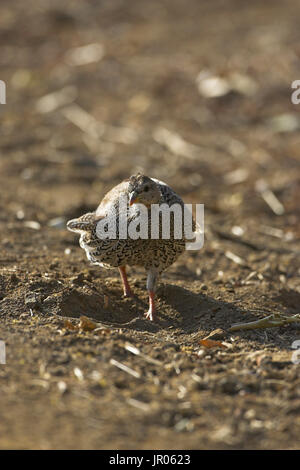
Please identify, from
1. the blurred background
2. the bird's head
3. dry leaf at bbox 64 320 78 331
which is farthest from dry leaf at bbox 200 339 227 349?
the blurred background

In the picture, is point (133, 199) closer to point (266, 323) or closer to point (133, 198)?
point (133, 198)

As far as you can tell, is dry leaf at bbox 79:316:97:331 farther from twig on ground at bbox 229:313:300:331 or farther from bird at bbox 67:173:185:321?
twig on ground at bbox 229:313:300:331

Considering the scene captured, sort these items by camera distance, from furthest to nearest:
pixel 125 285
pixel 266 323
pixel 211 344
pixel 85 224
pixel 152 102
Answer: pixel 152 102 → pixel 125 285 → pixel 85 224 → pixel 266 323 → pixel 211 344

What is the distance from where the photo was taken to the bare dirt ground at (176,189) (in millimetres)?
4066

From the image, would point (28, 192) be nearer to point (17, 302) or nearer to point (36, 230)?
point (36, 230)

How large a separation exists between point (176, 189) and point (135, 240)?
387 cm

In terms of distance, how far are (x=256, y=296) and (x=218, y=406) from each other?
7.10 ft

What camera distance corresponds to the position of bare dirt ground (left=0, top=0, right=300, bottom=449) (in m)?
4.07

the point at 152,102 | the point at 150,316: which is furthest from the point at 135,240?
the point at 152,102

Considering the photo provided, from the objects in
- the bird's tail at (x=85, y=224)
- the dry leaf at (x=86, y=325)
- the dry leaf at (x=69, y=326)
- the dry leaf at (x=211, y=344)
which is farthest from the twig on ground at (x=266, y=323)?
the bird's tail at (x=85, y=224)

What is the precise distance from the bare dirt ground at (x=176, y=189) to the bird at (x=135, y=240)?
14.2 inches

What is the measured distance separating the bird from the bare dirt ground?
361 millimetres

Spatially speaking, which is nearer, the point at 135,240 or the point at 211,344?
the point at 211,344

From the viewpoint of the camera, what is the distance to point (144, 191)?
215 inches
